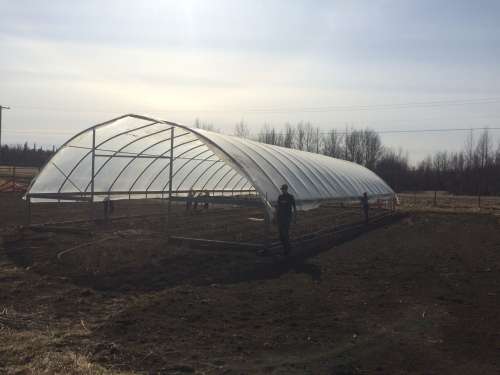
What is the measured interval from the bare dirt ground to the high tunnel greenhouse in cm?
271

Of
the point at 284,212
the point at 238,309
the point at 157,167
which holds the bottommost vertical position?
the point at 238,309

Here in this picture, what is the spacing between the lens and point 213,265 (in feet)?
34.6

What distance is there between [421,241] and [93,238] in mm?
9558

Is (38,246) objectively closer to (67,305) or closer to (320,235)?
(67,305)


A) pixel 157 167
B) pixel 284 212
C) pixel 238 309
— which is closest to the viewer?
pixel 238 309

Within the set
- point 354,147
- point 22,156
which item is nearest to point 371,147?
point 354,147

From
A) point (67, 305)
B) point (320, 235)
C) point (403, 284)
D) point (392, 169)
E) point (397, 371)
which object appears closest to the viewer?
point (397, 371)

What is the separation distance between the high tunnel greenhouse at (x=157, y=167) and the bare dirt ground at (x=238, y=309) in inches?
107

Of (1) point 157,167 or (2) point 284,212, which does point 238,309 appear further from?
(1) point 157,167

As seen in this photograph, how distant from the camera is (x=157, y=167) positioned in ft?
68.9

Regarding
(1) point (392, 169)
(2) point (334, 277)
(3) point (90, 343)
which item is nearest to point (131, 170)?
(2) point (334, 277)

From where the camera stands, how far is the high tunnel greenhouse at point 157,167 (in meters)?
14.3

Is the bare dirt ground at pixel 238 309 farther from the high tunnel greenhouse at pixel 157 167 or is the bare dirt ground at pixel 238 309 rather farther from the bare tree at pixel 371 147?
the bare tree at pixel 371 147

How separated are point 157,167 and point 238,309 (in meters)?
14.4
